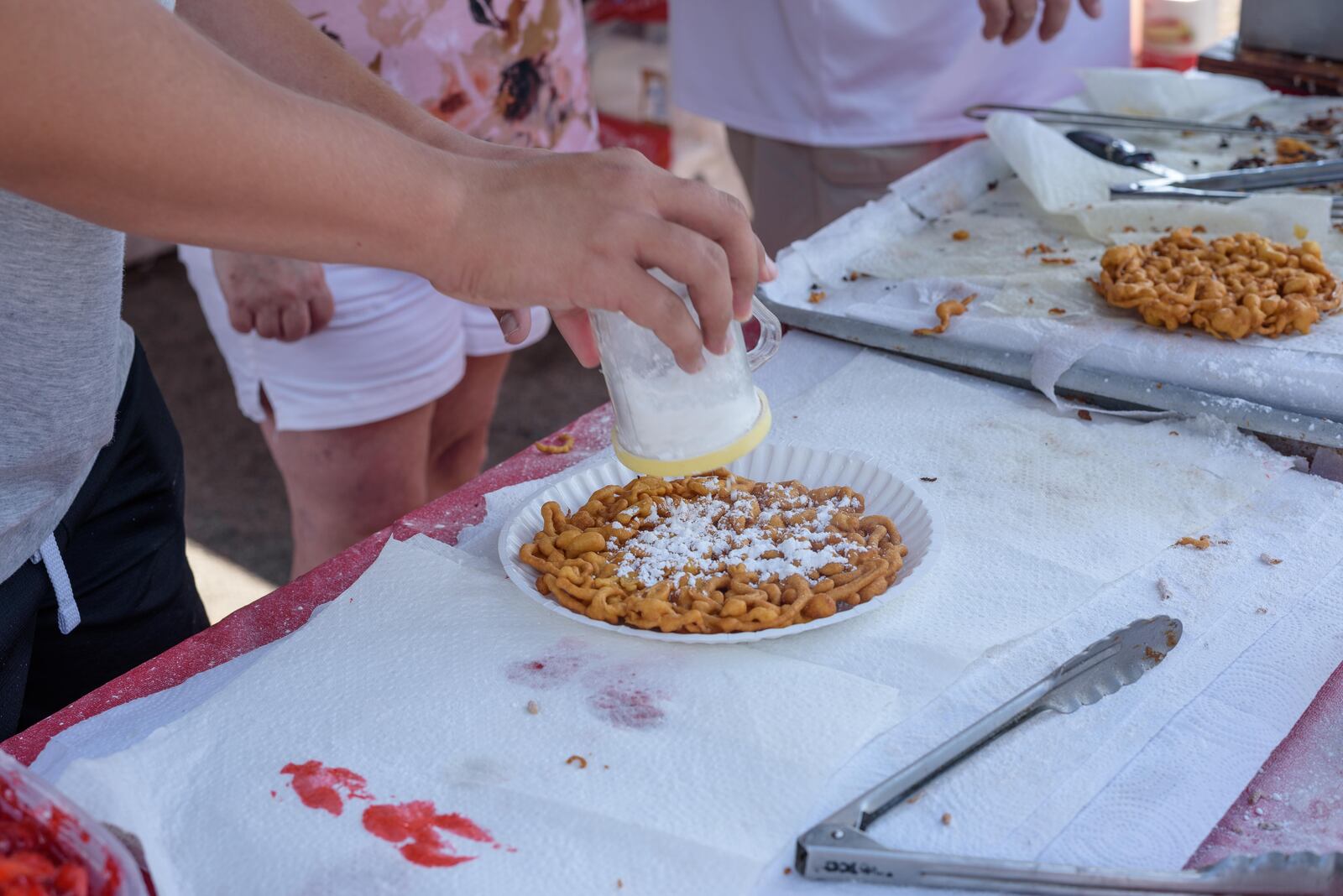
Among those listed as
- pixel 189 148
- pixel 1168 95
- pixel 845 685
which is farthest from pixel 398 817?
pixel 1168 95

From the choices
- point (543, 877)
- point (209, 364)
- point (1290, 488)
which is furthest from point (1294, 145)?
point (209, 364)

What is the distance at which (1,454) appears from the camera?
1.11 meters

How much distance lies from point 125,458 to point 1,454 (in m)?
0.28

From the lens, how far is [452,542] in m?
1.32

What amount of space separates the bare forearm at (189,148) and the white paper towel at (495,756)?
1.23 feet

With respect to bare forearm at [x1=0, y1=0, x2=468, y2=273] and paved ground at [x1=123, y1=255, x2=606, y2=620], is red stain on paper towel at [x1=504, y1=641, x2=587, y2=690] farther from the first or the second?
paved ground at [x1=123, y1=255, x2=606, y2=620]

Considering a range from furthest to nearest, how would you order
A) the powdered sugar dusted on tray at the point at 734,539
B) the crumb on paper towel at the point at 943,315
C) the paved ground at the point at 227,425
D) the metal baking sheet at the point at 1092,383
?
the paved ground at the point at 227,425 → the crumb on paper towel at the point at 943,315 → the metal baking sheet at the point at 1092,383 → the powdered sugar dusted on tray at the point at 734,539

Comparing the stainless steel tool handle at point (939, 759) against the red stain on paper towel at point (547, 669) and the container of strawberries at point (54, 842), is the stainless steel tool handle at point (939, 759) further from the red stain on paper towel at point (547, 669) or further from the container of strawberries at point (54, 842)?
the container of strawberries at point (54, 842)

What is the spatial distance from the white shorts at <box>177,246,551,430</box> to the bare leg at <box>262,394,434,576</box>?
0.13 feet

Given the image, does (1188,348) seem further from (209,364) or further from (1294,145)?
(209,364)

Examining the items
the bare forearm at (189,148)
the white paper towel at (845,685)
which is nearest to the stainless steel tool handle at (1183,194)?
the white paper towel at (845,685)

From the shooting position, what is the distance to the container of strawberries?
77cm

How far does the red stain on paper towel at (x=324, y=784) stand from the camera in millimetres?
933

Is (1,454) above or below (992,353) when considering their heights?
above
